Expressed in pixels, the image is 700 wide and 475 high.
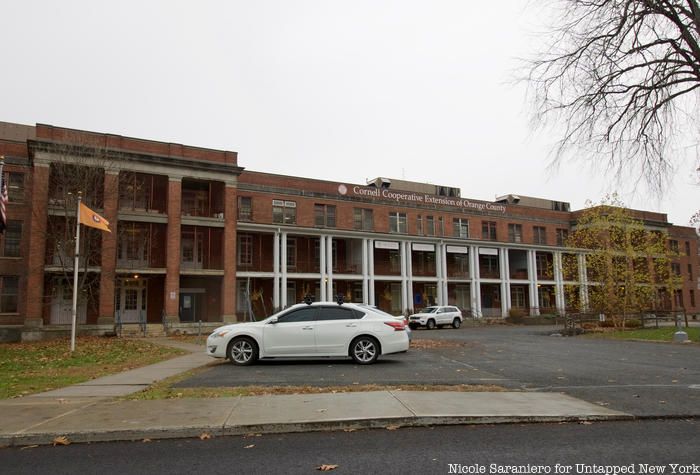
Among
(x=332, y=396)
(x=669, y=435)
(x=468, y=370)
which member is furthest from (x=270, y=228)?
(x=669, y=435)

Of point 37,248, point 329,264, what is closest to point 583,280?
point 329,264

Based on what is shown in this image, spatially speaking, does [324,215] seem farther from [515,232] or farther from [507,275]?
[515,232]

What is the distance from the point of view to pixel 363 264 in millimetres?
43281

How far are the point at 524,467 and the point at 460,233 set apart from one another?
46.5 m

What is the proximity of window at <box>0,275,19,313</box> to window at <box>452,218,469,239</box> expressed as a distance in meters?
35.8

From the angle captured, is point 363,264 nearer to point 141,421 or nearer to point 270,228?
point 270,228

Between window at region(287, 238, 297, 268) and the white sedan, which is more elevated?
window at region(287, 238, 297, 268)

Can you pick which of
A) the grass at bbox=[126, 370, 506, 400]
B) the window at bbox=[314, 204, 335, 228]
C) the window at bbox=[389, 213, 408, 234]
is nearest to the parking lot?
the grass at bbox=[126, 370, 506, 400]

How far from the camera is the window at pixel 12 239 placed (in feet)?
107

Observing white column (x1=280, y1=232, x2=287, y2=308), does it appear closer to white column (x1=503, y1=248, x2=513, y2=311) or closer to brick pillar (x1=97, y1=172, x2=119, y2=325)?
brick pillar (x1=97, y1=172, x2=119, y2=325)

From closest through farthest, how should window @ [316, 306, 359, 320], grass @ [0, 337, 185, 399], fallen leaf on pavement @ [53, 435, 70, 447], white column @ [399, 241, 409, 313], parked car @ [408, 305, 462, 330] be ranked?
1. fallen leaf on pavement @ [53, 435, 70, 447]
2. grass @ [0, 337, 185, 399]
3. window @ [316, 306, 359, 320]
4. parked car @ [408, 305, 462, 330]
5. white column @ [399, 241, 409, 313]

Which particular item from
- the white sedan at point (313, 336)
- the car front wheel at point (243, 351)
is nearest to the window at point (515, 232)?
the white sedan at point (313, 336)

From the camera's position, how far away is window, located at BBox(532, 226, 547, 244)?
55.4m

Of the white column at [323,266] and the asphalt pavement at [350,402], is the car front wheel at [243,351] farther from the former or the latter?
the white column at [323,266]
